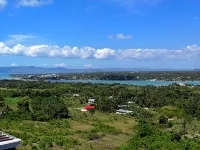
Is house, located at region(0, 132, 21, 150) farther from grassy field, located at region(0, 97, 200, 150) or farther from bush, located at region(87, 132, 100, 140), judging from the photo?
bush, located at region(87, 132, 100, 140)

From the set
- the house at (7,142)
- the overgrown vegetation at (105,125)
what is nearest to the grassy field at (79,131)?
the overgrown vegetation at (105,125)

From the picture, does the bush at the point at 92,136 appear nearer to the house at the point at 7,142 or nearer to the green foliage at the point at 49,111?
the green foliage at the point at 49,111

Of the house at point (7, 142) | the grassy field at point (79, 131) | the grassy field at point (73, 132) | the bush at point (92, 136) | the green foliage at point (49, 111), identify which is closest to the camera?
the house at point (7, 142)

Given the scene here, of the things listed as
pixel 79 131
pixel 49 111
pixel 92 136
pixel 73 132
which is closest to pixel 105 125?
pixel 79 131

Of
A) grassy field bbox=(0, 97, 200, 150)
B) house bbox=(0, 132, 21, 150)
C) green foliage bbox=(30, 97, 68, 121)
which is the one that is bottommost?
grassy field bbox=(0, 97, 200, 150)

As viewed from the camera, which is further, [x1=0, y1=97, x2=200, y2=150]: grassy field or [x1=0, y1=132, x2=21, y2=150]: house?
[x1=0, y1=97, x2=200, y2=150]: grassy field

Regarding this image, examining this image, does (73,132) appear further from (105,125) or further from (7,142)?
(7,142)

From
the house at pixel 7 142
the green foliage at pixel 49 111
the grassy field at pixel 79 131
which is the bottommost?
the grassy field at pixel 79 131

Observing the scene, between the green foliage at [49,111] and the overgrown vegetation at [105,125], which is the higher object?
the green foliage at [49,111]

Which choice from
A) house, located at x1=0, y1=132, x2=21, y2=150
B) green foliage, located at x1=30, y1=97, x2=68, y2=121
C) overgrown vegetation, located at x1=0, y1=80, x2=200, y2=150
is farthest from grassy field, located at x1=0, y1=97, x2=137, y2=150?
house, located at x1=0, y1=132, x2=21, y2=150

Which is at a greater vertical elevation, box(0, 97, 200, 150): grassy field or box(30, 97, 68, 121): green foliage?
box(30, 97, 68, 121): green foliage

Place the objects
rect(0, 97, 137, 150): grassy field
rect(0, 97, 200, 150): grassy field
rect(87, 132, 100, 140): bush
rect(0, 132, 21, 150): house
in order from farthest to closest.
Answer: rect(87, 132, 100, 140): bush
rect(0, 97, 200, 150): grassy field
rect(0, 97, 137, 150): grassy field
rect(0, 132, 21, 150): house
